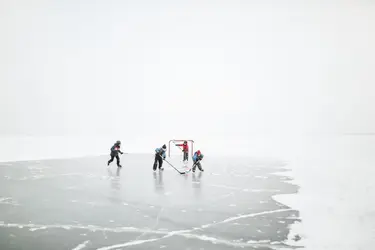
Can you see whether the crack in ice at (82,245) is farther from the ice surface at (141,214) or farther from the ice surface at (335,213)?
the ice surface at (335,213)

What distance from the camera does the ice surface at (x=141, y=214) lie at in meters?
4.87

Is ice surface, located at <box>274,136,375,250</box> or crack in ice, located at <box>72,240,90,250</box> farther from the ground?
crack in ice, located at <box>72,240,90,250</box>

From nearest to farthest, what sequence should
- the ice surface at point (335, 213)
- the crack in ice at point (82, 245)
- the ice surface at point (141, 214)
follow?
1. the crack in ice at point (82, 245)
2. the ice surface at point (141, 214)
3. the ice surface at point (335, 213)

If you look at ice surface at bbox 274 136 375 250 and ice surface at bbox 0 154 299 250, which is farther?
ice surface at bbox 274 136 375 250

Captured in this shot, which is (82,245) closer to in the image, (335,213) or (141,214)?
(141,214)

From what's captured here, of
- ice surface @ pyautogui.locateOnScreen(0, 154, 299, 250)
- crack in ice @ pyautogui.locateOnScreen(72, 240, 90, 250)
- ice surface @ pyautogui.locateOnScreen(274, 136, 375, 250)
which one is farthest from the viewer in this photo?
ice surface @ pyautogui.locateOnScreen(274, 136, 375, 250)

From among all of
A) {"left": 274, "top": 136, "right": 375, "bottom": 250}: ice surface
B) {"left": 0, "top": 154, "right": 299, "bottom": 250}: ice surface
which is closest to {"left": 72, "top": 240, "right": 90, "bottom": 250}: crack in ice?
{"left": 0, "top": 154, "right": 299, "bottom": 250}: ice surface

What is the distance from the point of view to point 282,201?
7992 millimetres

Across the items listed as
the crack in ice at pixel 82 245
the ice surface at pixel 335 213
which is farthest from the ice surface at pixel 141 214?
the ice surface at pixel 335 213

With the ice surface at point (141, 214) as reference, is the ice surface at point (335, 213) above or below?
below

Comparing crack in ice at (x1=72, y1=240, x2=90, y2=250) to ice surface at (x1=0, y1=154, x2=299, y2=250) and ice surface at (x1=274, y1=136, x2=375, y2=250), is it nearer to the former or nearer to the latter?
ice surface at (x1=0, y1=154, x2=299, y2=250)

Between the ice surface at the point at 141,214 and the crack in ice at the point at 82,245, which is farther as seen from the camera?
the ice surface at the point at 141,214

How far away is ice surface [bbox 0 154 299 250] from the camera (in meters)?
4.87

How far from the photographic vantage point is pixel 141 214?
651cm
